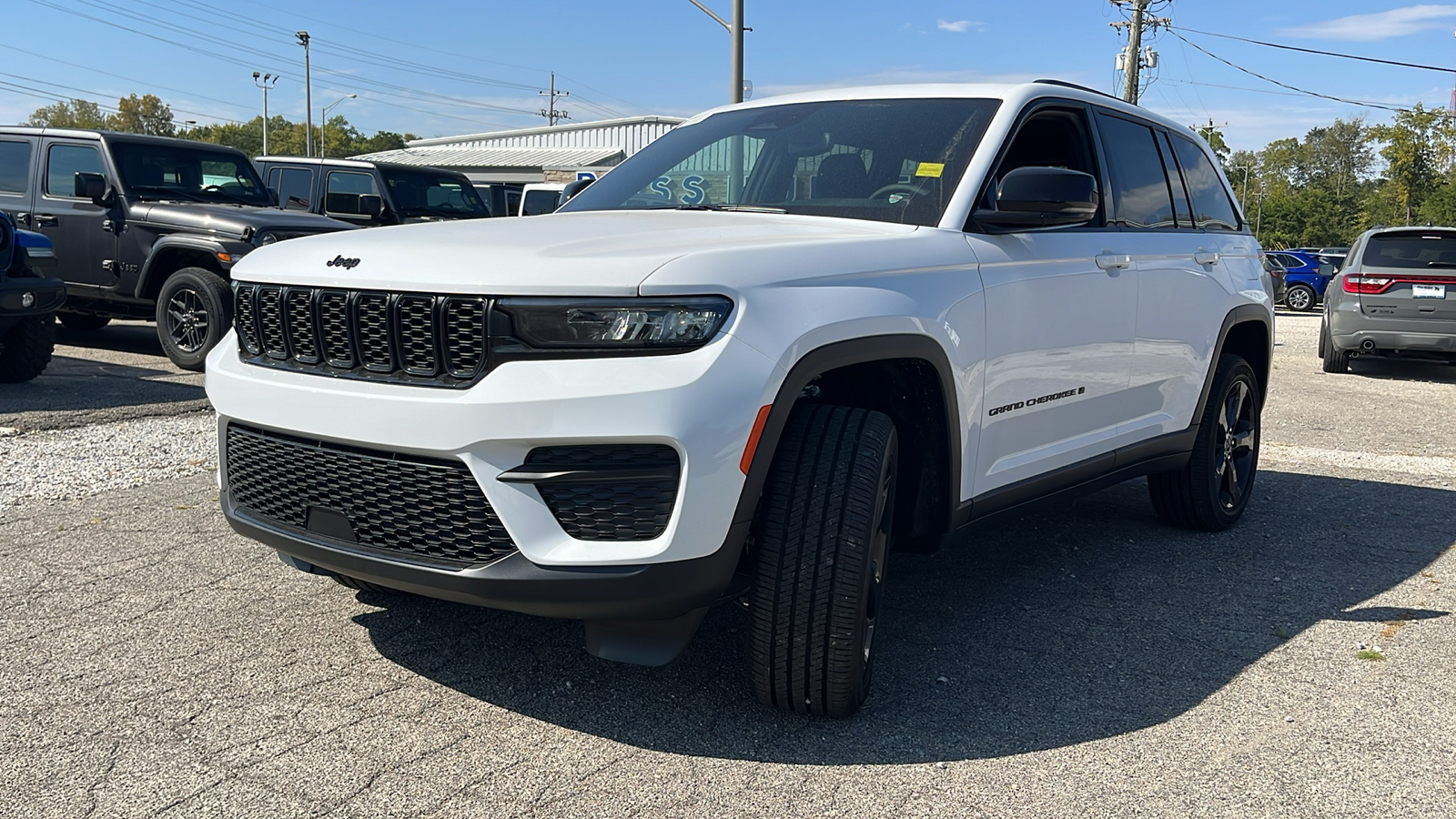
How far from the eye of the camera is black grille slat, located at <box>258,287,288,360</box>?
10.3 ft

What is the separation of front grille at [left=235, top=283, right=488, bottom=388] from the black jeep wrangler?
6.69 metres

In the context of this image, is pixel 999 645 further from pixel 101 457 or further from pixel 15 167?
pixel 15 167

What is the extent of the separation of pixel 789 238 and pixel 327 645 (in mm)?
1848

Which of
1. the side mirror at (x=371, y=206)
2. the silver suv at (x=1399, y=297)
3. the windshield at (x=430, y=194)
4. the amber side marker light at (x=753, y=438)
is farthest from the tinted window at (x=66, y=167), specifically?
the silver suv at (x=1399, y=297)

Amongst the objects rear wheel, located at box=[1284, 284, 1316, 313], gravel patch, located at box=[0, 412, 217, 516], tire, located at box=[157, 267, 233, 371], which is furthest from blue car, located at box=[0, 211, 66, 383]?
rear wheel, located at box=[1284, 284, 1316, 313]

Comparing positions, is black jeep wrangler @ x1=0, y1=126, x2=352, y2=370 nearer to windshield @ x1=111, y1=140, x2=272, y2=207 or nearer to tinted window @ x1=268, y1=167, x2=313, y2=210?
windshield @ x1=111, y1=140, x2=272, y2=207

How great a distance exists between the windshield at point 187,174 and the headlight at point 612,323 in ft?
29.5

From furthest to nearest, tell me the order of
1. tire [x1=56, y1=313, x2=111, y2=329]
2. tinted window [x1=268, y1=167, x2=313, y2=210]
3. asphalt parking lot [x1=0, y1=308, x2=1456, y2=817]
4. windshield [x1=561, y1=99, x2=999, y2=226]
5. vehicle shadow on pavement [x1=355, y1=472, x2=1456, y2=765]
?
tinted window [x1=268, y1=167, x2=313, y2=210] → tire [x1=56, y1=313, x2=111, y2=329] → windshield [x1=561, y1=99, x2=999, y2=226] → vehicle shadow on pavement [x1=355, y1=472, x2=1456, y2=765] → asphalt parking lot [x1=0, y1=308, x2=1456, y2=817]

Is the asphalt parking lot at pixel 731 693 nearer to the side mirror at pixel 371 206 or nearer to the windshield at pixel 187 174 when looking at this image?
the side mirror at pixel 371 206

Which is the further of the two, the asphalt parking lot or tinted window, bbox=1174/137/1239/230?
tinted window, bbox=1174/137/1239/230

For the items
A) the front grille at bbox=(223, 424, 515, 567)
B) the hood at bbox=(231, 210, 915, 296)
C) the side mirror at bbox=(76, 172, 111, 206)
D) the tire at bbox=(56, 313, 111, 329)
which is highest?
the side mirror at bbox=(76, 172, 111, 206)

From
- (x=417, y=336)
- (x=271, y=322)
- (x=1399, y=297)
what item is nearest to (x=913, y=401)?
(x=417, y=336)

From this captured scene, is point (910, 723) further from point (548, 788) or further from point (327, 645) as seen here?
point (327, 645)

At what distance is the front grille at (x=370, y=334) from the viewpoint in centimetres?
279
